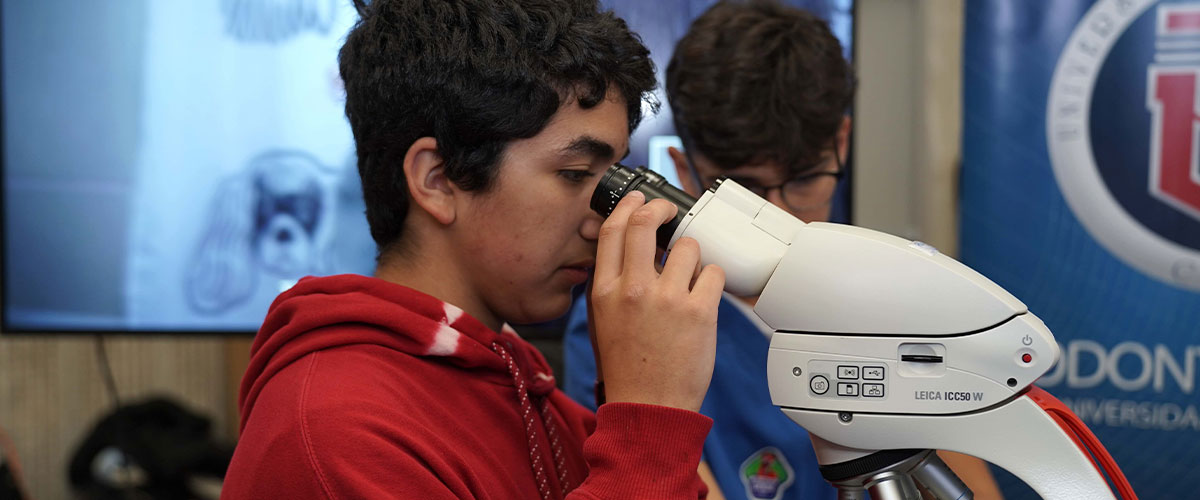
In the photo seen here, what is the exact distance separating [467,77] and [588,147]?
0.43 feet

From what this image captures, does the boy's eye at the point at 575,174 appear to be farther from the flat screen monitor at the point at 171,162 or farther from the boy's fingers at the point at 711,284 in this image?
the flat screen monitor at the point at 171,162

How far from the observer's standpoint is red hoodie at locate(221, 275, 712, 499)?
73 centimetres

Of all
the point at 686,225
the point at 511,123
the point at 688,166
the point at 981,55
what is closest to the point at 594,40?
the point at 511,123

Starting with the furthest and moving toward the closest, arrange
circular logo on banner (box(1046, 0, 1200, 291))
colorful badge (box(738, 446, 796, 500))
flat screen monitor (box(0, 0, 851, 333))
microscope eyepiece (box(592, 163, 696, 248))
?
flat screen monitor (box(0, 0, 851, 333)) → circular logo on banner (box(1046, 0, 1200, 291)) → colorful badge (box(738, 446, 796, 500)) → microscope eyepiece (box(592, 163, 696, 248))

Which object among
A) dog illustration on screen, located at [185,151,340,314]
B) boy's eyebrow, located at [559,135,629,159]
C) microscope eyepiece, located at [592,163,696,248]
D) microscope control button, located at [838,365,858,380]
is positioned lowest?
dog illustration on screen, located at [185,151,340,314]

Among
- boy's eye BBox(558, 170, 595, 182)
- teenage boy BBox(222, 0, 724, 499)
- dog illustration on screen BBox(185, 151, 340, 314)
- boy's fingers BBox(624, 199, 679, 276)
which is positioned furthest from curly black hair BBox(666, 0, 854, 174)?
dog illustration on screen BBox(185, 151, 340, 314)

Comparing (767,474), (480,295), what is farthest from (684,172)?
(480,295)

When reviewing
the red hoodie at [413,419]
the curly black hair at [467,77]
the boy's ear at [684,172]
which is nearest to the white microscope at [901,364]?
the red hoodie at [413,419]

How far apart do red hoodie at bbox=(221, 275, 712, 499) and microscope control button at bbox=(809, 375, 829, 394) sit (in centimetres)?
9

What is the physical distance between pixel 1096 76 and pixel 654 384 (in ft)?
5.14

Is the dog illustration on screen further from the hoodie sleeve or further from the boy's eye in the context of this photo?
the hoodie sleeve

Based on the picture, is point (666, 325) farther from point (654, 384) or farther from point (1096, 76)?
point (1096, 76)

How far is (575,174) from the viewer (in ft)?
3.01

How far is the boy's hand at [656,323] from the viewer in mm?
747
